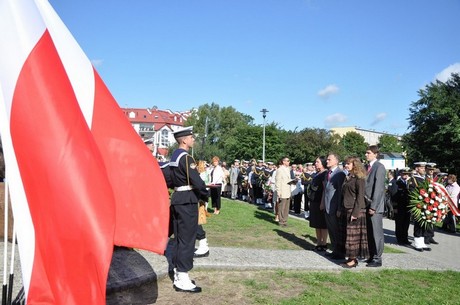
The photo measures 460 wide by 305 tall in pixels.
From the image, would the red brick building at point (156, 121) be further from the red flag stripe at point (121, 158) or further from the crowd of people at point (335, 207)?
the red flag stripe at point (121, 158)

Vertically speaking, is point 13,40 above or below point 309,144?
below

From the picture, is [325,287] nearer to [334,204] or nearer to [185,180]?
[334,204]

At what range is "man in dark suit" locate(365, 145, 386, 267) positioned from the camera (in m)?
7.64

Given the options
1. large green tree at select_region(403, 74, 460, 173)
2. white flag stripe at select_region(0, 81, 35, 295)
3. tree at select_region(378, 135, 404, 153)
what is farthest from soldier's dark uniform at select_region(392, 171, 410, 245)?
tree at select_region(378, 135, 404, 153)

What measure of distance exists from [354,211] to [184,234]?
3246 millimetres

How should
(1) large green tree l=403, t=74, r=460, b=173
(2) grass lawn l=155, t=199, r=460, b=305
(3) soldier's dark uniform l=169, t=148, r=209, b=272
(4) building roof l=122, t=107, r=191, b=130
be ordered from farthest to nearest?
1. (4) building roof l=122, t=107, r=191, b=130
2. (1) large green tree l=403, t=74, r=460, b=173
3. (3) soldier's dark uniform l=169, t=148, r=209, b=272
4. (2) grass lawn l=155, t=199, r=460, b=305

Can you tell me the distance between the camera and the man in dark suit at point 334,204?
796 cm

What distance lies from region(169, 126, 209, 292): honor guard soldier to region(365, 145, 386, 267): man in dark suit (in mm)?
3418

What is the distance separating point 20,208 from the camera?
8.64ft

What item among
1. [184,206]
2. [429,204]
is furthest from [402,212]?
[184,206]

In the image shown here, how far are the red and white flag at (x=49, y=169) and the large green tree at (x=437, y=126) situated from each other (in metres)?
28.9

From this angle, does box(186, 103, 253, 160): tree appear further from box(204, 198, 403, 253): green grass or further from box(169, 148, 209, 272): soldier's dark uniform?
box(169, 148, 209, 272): soldier's dark uniform

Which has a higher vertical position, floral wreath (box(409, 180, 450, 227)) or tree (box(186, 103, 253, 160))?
tree (box(186, 103, 253, 160))

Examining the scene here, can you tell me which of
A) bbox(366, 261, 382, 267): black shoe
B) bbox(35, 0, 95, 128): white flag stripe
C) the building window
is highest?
the building window
